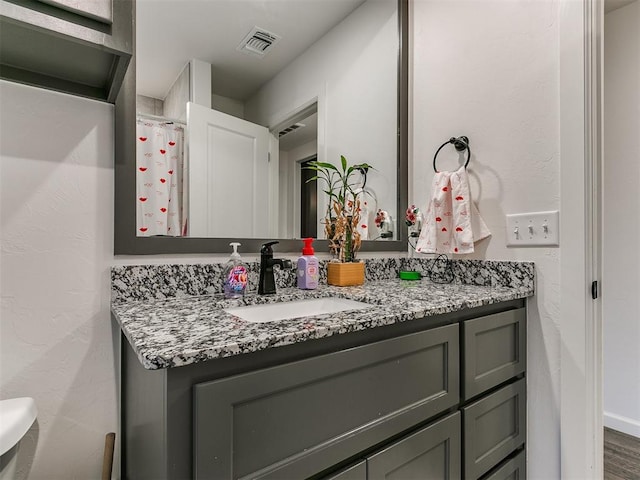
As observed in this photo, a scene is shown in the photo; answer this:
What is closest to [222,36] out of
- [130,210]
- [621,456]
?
[130,210]

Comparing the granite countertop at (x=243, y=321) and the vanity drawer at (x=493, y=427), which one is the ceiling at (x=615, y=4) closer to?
the granite countertop at (x=243, y=321)

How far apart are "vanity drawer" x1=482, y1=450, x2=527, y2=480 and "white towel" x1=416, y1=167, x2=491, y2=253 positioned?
2.40 feet

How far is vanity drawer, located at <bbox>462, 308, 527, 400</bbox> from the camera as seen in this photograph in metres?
1.00

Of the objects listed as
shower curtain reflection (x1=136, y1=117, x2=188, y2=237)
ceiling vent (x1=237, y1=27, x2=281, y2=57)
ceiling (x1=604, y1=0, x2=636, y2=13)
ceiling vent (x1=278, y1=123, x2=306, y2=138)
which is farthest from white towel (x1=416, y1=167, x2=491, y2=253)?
ceiling (x1=604, y1=0, x2=636, y2=13)

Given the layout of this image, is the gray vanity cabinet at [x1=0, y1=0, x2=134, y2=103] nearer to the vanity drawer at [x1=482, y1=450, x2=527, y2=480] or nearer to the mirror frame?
the mirror frame

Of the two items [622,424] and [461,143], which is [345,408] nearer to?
[461,143]

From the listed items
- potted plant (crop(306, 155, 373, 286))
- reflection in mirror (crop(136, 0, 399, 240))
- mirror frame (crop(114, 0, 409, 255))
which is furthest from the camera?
potted plant (crop(306, 155, 373, 286))

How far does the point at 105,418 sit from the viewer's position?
36.6 inches

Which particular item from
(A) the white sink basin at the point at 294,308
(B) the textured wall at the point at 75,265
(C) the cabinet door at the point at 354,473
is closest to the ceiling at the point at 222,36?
(B) the textured wall at the point at 75,265

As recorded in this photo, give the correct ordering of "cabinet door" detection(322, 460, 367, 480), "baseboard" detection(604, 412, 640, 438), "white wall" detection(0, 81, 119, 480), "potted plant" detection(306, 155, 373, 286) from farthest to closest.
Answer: "baseboard" detection(604, 412, 640, 438) → "potted plant" detection(306, 155, 373, 286) → "white wall" detection(0, 81, 119, 480) → "cabinet door" detection(322, 460, 367, 480)

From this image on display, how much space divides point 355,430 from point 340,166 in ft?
3.67

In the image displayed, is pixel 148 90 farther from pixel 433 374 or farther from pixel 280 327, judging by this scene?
pixel 433 374

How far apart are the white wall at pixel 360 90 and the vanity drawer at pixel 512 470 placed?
3.53 feet

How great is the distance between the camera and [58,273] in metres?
0.88
